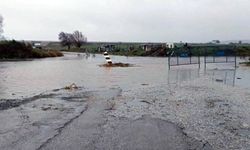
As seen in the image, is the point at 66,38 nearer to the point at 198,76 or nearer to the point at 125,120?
the point at 198,76

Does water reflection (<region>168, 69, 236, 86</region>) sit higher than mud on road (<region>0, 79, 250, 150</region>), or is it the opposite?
mud on road (<region>0, 79, 250, 150</region>)

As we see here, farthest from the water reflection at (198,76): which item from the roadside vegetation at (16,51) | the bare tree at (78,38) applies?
the bare tree at (78,38)

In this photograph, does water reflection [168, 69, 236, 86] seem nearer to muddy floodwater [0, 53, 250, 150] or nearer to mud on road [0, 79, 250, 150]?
muddy floodwater [0, 53, 250, 150]

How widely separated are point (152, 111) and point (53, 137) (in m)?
4.74

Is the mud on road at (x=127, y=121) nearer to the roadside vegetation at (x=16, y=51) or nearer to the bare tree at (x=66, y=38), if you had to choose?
the roadside vegetation at (x=16, y=51)

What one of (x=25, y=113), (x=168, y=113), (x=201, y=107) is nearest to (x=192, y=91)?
(x=201, y=107)

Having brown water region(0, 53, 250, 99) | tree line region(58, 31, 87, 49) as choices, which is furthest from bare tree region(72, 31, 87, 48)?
brown water region(0, 53, 250, 99)

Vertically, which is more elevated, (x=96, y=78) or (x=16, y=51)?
(x=16, y=51)

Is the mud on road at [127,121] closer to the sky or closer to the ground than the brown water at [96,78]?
closer to the sky

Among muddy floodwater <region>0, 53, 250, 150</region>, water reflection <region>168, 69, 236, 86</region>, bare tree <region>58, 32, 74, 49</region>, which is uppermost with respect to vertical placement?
bare tree <region>58, 32, 74, 49</region>

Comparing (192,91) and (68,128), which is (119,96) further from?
(68,128)

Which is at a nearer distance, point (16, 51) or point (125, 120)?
point (125, 120)

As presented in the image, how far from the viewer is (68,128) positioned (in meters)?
11.0

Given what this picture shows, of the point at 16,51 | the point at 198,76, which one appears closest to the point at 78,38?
the point at 16,51
